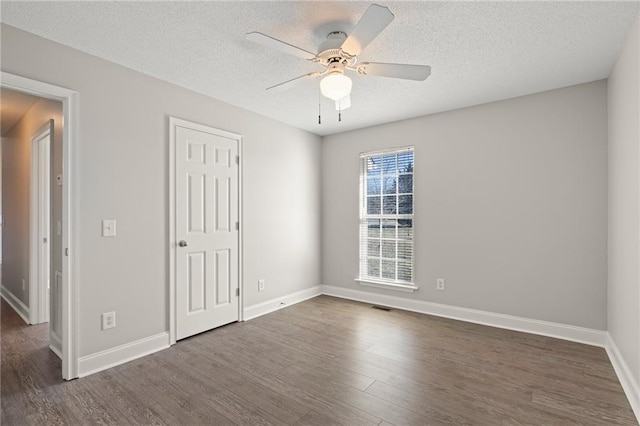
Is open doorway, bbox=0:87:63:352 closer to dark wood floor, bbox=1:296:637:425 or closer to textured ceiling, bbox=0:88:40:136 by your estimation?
textured ceiling, bbox=0:88:40:136

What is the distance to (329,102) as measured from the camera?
11.5 ft

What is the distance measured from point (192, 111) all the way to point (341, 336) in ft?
9.00

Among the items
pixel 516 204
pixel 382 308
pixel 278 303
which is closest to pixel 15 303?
pixel 278 303

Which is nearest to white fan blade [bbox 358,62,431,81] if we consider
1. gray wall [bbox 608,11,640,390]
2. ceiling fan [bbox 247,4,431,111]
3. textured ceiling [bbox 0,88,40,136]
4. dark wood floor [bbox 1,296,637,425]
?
ceiling fan [bbox 247,4,431,111]

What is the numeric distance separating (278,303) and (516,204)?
10.0 feet

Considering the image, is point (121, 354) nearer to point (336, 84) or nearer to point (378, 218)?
point (336, 84)

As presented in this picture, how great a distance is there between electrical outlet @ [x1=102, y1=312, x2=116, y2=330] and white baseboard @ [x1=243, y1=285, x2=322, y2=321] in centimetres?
142

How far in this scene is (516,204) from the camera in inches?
134

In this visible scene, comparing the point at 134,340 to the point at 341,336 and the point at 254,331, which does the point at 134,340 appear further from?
the point at 341,336

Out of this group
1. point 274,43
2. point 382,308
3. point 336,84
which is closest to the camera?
point 274,43

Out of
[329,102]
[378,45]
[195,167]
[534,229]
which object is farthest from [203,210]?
[534,229]

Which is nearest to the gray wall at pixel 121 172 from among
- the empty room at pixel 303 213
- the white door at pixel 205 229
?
the empty room at pixel 303 213

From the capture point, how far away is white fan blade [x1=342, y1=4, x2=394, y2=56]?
1.63m

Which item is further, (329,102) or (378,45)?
(329,102)
